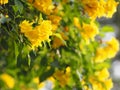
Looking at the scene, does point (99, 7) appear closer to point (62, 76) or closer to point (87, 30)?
point (87, 30)

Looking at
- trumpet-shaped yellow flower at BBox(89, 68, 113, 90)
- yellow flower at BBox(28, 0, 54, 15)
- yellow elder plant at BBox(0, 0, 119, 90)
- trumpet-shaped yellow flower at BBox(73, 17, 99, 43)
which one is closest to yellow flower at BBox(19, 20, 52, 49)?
yellow elder plant at BBox(0, 0, 119, 90)

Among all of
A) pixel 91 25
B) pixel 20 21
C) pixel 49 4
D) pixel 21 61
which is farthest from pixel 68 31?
pixel 20 21

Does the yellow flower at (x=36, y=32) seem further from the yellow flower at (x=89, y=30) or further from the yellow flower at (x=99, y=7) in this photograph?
the yellow flower at (x=89, y=30)

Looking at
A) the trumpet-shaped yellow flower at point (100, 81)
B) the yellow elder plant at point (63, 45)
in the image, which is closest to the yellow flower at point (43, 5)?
the yellow elder plant at point (63, 45)

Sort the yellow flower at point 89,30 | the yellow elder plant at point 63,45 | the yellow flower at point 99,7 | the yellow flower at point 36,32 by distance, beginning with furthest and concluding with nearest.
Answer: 1. the yellow flower at point 89,30
2. the yellow flower at point 99,7
3. the yellow elder plant at point 63,45
4. the yellow flower at point 36,32

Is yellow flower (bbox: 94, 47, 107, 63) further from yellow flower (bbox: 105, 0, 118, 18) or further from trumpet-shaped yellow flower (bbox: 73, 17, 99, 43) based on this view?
yellow flower (bbox: 105, 0, 118, 18)

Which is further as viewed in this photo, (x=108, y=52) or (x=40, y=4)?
A: (x=108, y=52)

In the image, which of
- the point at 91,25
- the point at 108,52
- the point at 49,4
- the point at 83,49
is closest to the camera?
the point at 49,4

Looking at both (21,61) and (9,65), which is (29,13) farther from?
(9,65)
